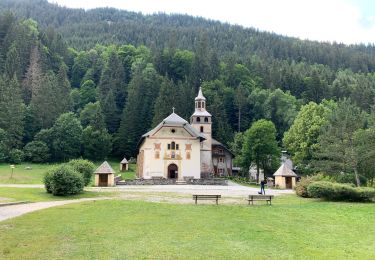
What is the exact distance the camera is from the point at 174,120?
61188 millimetres

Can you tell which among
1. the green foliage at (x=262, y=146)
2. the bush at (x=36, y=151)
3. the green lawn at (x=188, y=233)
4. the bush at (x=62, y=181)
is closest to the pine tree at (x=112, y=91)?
the bush at (x=36, y=151)

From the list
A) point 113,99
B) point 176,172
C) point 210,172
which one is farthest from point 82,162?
point 113,99

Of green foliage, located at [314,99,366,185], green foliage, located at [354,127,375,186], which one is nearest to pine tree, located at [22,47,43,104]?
green foliage, located at [314,99,366,185]

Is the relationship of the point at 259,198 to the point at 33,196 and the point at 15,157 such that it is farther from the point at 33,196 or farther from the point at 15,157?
the point at 15,157

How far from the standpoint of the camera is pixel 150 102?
284ft

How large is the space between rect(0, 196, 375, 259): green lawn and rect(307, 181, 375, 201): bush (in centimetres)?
469

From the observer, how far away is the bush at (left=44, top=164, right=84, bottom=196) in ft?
99.3

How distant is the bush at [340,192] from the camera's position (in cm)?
2880

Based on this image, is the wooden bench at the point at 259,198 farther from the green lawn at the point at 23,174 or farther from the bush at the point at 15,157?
the bush at the point at 15,157

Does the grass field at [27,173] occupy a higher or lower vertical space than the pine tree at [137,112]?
lower

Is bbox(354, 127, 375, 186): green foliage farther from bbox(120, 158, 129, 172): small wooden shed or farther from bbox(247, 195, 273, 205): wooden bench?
bbox(120, 158, 129, 172): small wooden shed

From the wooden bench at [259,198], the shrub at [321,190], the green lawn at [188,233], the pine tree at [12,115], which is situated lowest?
the green lawn at [188,233]

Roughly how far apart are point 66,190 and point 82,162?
29.4 feet

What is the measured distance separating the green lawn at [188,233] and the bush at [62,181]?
670 centimetres
